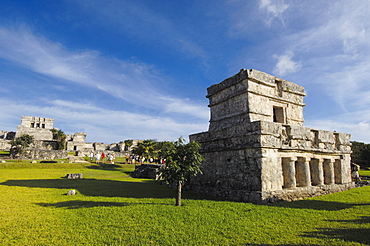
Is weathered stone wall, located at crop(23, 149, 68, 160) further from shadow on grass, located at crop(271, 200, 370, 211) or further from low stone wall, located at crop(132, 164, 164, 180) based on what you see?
shadow on grass, located at crop(271, 200, 370, 211)

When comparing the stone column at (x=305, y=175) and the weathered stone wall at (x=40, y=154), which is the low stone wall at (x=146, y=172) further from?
the weathered stone wall at (x=40, y=154)

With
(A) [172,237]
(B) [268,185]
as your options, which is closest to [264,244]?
(A) [172,237]

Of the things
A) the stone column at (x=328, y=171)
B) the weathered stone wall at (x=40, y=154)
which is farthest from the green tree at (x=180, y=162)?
the weathered stone wall at (x=40, y=154)

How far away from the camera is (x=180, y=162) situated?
321 inches

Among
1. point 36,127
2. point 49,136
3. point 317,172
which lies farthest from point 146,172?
point 36,127

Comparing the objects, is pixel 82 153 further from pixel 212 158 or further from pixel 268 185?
pixel 268 185

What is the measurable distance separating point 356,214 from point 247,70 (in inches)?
341

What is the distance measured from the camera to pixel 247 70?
500 inches

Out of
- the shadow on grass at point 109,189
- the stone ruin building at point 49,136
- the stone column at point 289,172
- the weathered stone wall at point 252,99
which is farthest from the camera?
the stone ruin building at point 49,136

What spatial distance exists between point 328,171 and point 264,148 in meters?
6.26

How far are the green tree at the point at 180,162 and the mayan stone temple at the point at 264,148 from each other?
Result: 2.86 metres

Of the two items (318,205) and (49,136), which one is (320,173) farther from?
(49,136)

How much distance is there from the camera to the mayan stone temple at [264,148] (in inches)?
368

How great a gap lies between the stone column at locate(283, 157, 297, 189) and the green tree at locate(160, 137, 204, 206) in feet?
16.5
